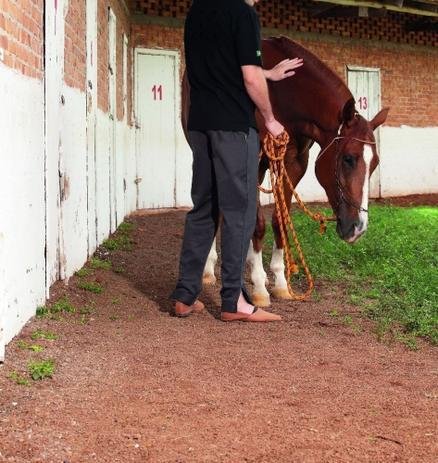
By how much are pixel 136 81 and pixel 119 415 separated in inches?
411

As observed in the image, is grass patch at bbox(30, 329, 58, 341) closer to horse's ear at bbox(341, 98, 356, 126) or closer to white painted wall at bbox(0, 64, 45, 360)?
white painted wall at bbox(0, 64, 45, 360)

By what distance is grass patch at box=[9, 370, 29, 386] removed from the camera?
3465 mm

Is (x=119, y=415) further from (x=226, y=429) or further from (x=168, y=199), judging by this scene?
(x=168, y=199)

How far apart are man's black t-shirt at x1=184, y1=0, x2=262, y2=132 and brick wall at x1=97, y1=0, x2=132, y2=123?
11.5 feet

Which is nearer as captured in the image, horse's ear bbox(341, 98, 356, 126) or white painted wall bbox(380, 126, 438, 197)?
horse's ear bbox(341, 98, 356, 126)

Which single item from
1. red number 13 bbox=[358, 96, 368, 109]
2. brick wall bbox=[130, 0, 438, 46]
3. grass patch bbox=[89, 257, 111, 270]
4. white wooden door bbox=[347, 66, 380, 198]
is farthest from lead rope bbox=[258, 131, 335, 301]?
red number 13 bbox=[358, 96, 368, 109]

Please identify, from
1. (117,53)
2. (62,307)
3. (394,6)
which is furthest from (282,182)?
(394,6)

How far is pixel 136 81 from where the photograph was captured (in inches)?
512

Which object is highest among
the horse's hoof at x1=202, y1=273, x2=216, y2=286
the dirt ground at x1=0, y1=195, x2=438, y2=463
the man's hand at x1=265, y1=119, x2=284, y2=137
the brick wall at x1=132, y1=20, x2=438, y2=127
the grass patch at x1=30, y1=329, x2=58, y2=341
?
the brick wall at x1=132, y1=20, x2=438, y2=127

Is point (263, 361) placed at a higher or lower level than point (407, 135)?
lower

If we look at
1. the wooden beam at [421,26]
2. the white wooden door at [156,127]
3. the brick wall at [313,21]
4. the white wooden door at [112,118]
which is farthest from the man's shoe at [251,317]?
the wooden beam at [421,26]

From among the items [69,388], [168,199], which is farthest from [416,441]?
[168,199]

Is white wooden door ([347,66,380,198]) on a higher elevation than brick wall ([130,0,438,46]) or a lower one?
lower

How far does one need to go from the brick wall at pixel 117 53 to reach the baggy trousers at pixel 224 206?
3.53 metres
